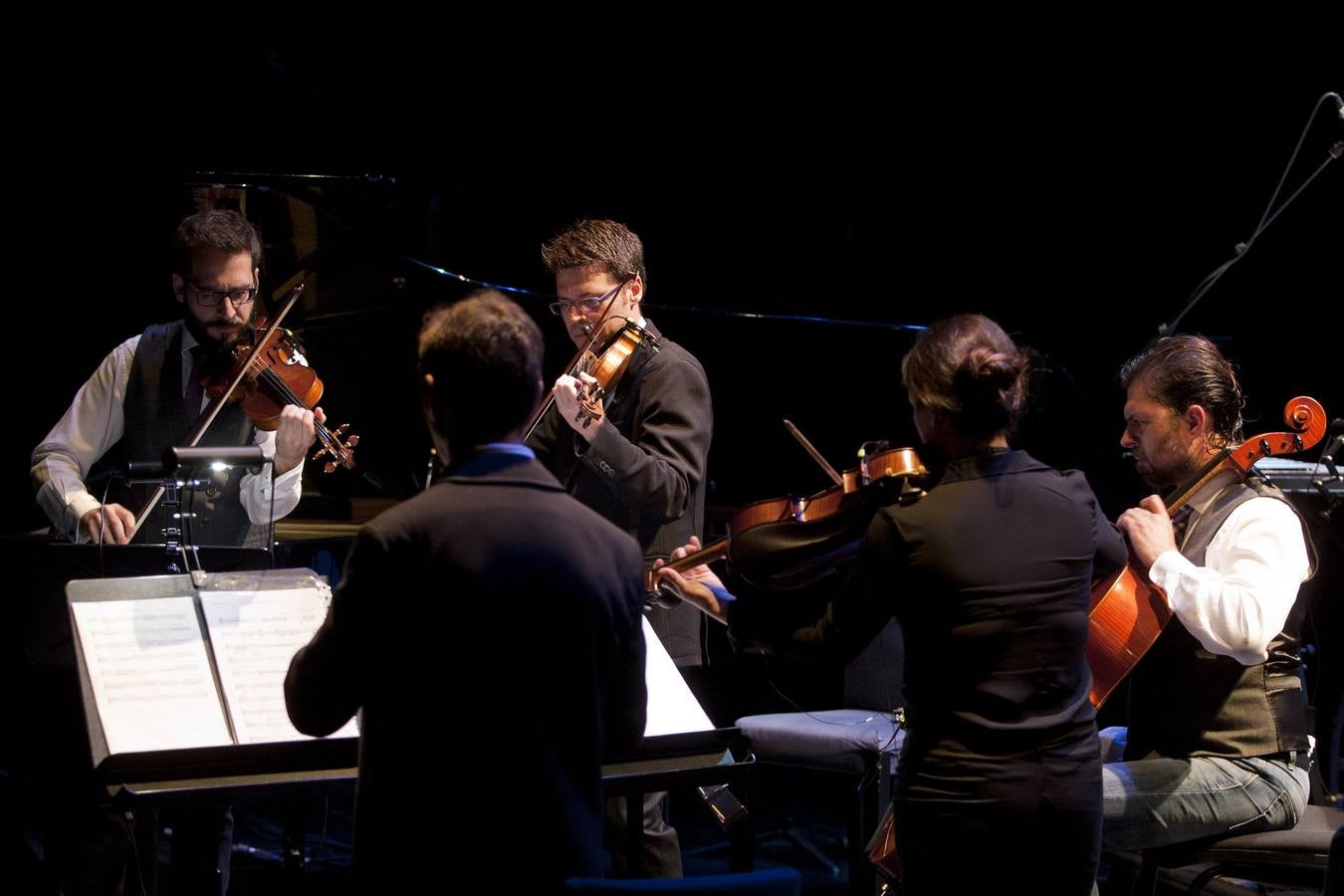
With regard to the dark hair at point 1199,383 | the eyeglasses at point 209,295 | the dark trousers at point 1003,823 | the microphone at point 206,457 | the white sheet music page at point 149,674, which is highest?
the eyeglasses at point 209,295

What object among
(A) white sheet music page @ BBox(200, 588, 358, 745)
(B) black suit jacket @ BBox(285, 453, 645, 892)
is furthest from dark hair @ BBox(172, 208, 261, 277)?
(B) black suit jacket @ BBox(285, 453, 645, 892)

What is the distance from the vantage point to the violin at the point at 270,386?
3340 mm

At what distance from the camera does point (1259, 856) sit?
2.80m

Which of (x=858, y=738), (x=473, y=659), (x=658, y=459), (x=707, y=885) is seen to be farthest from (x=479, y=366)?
(x=858, y=738)

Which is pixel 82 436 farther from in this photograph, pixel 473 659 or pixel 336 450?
pixel 473 659

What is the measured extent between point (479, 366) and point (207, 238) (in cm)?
193

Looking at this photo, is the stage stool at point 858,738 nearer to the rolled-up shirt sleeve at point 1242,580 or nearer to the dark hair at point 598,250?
the rolled-up shirt sleeve at point 1242,580

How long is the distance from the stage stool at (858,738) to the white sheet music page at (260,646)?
159 centimetres

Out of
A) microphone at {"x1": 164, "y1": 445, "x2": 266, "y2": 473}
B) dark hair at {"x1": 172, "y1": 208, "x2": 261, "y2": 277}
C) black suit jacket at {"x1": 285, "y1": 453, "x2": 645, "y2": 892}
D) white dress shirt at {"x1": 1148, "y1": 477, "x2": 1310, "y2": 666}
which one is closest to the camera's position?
black suit jacket at {"x1": 285, "y1": 453, "x2": 645, "y2": 892}

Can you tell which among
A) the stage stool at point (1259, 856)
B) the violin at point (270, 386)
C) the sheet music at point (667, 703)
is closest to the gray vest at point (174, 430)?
the violin at point (270, 386)

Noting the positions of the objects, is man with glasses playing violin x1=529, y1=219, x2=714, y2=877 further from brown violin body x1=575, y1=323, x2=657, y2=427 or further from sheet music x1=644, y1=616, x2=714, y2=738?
sheet music x1=644, y1=616, x2=714, y2=738

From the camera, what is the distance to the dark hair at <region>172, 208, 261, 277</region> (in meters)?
3.42

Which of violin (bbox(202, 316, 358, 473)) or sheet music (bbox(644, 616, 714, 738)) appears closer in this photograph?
sheet music (bbox(644, 616, 714, 738))

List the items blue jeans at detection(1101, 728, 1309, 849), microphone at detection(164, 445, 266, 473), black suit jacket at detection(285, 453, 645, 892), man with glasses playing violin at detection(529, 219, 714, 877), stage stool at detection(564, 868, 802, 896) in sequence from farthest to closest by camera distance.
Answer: man with glasses playing violin at detection(529, 219, 714, 877)
blue jeans at detection(1101, 728, 1309, 849)
microphone at detection(164, 445, 266, 473)
black suit jacket at detection(285, 453, 645, 892)
stage stool at detection(564, 868, 802, 896)
